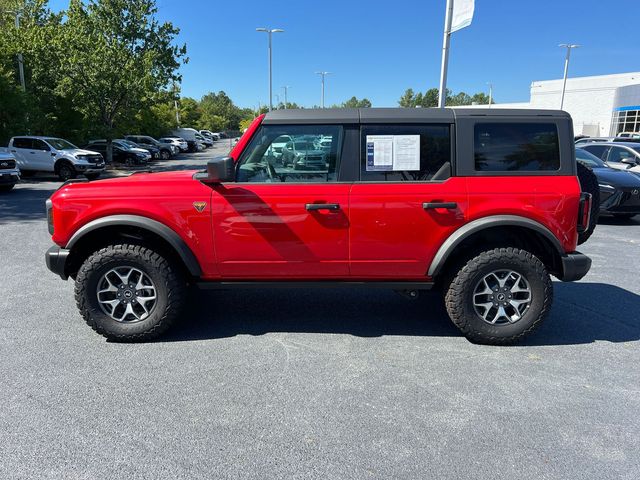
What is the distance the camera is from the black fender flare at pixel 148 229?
3812mm

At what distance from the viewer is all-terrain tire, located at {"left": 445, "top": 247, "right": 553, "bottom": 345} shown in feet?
12.7

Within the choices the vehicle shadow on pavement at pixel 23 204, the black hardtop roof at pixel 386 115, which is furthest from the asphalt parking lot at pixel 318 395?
the vehicle shadow on pavement at pixel 23 204

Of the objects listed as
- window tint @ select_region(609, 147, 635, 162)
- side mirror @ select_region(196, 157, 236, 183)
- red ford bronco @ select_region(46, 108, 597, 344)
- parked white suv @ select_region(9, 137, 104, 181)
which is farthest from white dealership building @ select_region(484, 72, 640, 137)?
side mirror @ select_region(196, 157, 236, 183)

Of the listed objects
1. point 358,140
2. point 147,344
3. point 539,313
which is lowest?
point 147,344

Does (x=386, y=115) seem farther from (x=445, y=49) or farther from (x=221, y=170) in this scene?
(x=445, y=49)

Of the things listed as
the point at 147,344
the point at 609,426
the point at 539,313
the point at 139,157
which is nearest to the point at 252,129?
the point at 147,344

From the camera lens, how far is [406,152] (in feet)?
12.6

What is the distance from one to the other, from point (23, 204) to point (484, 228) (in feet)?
40.0

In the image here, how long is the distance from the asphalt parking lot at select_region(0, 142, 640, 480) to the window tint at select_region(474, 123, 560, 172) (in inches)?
60.4

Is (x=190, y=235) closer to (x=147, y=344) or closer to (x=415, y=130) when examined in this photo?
(x=147, y=344)

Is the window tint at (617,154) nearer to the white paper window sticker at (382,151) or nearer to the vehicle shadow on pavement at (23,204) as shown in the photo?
the white paper window sticker at (382,151)

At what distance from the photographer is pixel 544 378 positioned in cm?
349

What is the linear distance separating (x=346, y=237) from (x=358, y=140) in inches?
31.6

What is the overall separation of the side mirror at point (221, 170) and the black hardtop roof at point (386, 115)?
482 mm
